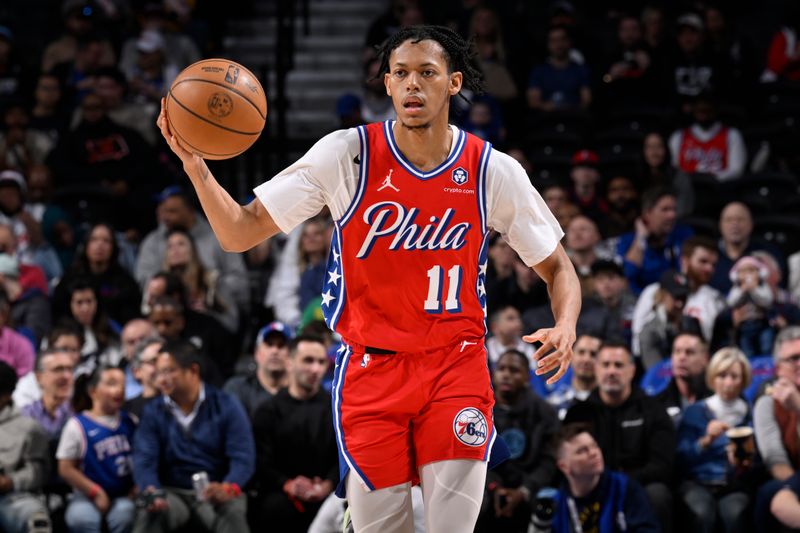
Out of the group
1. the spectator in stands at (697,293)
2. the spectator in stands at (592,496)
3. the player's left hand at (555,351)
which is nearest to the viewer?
the player's left hand at (555,351)

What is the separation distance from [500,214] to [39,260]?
23.0ft

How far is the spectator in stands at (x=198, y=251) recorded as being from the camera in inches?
415

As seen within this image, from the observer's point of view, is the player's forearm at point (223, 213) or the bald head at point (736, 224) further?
the bald head at point (736, 224)

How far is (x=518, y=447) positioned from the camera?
8273 millimetres

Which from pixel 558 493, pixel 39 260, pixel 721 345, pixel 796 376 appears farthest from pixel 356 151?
pixel 39 260

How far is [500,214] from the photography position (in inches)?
183

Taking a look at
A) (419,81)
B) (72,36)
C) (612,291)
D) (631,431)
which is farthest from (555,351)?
(72,36)

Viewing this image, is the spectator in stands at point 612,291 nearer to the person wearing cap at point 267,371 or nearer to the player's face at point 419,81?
the person wearing cap at point 267,371

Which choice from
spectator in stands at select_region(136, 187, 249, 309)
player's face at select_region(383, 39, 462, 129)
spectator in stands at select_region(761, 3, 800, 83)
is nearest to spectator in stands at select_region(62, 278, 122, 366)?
spectator in stands at select_region(136, 187, 249, 309)

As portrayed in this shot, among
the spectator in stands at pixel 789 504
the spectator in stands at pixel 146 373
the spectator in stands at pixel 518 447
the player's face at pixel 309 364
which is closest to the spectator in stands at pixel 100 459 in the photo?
the spectator in stands at pixel 146 373

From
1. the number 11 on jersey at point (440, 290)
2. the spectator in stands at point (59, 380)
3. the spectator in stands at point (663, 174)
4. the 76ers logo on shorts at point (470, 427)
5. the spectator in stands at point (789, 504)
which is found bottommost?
the spectator in stands at point (789, 504)

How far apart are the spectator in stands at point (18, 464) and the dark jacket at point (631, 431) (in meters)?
3.41

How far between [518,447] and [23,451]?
323 centimetres

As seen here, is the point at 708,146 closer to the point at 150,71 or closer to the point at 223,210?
the point at 150,71
